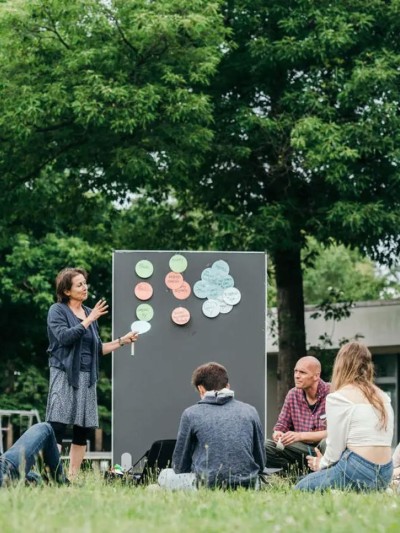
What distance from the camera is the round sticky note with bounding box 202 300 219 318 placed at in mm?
13727

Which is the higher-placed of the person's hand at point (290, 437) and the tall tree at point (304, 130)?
the tall tree at point (304, 130)

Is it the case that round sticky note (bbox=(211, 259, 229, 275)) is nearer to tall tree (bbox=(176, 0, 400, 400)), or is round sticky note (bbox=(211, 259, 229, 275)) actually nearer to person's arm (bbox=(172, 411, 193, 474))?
tall tree (bbox=(176, 0, 400, 400))

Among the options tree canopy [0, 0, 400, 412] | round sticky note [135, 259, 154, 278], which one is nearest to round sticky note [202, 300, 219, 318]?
round sticky note [135, 259, 154, 278]

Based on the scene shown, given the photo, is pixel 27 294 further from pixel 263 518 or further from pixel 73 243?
pixel 263 518

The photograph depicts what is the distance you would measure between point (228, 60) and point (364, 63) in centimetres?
237

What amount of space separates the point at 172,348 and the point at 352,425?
17.9 feet

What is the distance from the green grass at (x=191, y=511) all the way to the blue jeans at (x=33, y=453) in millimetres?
416

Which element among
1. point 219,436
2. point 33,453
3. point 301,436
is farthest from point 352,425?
point 301,436

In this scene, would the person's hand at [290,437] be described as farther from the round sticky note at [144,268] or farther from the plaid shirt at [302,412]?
the round sticky note at [144,268]

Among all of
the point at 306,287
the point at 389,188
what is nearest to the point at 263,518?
the point at 389,188

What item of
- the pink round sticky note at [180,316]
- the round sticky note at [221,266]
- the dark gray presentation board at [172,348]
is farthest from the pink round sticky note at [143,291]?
the round sticky note at [221,266]

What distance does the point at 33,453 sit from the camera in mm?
8516

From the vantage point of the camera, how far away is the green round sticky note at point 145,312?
535 inches

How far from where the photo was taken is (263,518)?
6.05 meters
